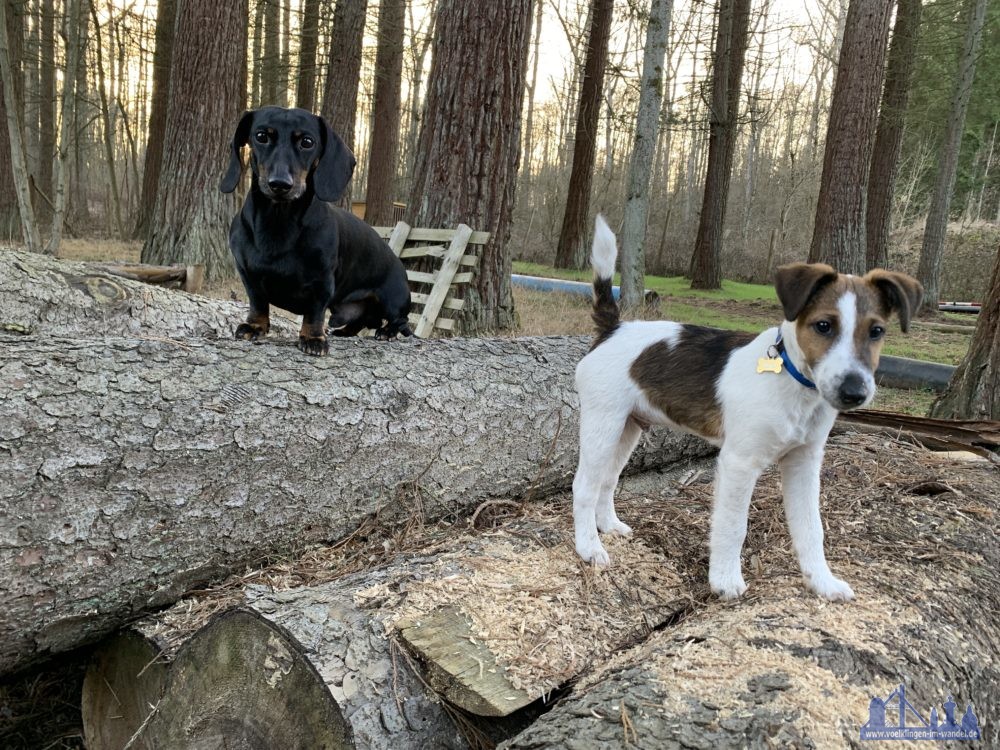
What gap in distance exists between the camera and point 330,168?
3.33 metres

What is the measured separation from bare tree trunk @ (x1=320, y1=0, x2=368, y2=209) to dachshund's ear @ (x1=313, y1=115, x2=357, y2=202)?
369 inches

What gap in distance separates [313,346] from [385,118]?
1375cm

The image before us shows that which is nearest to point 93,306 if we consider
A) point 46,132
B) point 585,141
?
point 585,141

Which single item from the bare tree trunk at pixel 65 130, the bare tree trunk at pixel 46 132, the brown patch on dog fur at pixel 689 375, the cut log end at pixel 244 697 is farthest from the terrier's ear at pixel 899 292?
the bare tree trunk at pixel 46 132

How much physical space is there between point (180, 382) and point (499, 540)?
1435 millimetres

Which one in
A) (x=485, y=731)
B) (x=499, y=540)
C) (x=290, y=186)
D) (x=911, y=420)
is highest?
(x=290, y=186)

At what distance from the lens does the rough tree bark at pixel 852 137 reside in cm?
1018

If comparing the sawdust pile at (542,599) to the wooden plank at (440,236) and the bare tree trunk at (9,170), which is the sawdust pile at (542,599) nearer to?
the wooden plank at (440,236)

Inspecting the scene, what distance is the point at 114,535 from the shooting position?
2.50m

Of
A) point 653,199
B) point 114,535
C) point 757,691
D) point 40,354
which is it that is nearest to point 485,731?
point 757,691

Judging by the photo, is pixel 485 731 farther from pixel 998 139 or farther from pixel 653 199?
pixel 998 139

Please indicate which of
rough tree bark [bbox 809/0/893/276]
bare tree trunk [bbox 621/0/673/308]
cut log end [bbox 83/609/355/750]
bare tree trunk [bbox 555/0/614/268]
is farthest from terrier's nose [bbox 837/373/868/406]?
bare tree trunk [bbox 555/0/614/268]

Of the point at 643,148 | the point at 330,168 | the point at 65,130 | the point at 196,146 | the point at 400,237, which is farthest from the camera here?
the point at 643,148

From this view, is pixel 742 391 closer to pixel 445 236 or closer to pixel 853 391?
pixel 853 391
